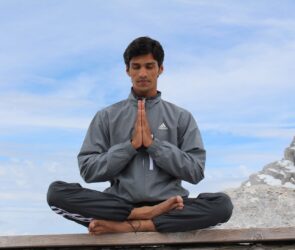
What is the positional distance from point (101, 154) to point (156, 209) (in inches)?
23.8

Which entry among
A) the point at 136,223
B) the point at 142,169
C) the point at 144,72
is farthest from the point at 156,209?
the point at 144,72

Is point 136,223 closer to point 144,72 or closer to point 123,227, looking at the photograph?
point 123,227

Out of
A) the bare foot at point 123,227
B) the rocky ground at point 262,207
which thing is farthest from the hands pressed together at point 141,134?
the rocky ground at point 262,207

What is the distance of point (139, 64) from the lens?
4.92 metres

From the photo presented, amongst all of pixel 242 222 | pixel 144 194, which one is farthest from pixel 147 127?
pixel 242 222

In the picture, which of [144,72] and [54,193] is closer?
[54,193]

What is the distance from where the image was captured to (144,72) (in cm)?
491

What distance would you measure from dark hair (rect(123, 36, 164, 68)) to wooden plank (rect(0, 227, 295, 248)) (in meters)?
1.37

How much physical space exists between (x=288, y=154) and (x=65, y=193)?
14.2 meters

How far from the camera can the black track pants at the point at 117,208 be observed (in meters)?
4.69

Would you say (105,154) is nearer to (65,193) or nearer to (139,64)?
(65,193)

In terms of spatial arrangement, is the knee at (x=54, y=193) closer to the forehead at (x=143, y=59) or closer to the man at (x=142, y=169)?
the man at (x=142, y=169)

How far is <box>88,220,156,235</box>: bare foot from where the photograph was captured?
4.73m

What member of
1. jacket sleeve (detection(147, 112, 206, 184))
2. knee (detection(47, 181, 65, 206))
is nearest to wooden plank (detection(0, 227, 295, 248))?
knee (detection(47, 181, 65, 206))
